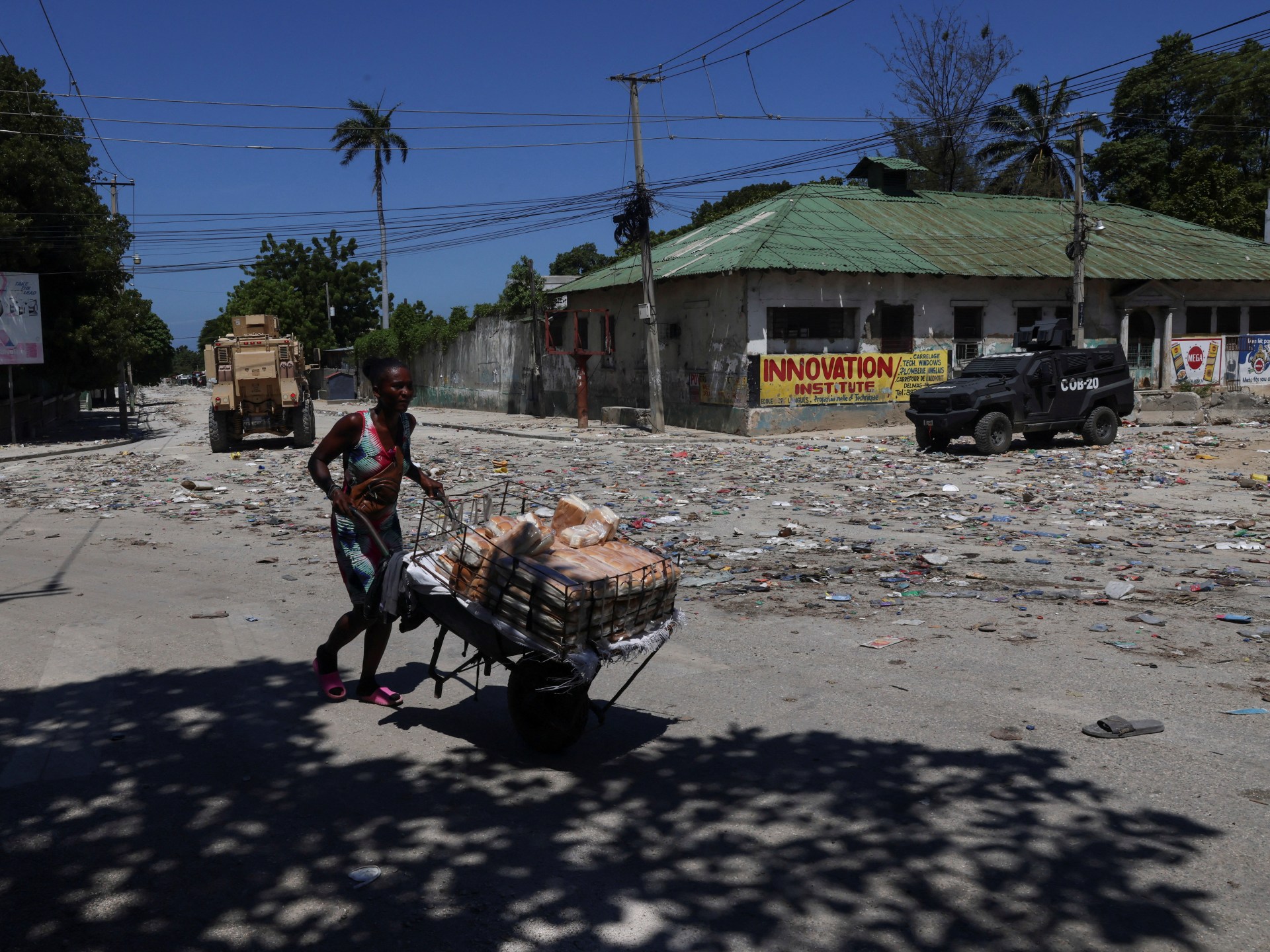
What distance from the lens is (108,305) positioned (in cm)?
2530

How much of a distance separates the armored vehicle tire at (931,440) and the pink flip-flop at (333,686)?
1357cm

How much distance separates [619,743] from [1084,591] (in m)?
4.24

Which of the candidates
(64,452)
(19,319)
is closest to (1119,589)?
(64,452)

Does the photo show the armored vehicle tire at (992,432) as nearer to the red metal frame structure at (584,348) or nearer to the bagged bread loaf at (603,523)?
the red metal frame structure at (584,348)

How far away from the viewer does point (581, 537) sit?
427 cm

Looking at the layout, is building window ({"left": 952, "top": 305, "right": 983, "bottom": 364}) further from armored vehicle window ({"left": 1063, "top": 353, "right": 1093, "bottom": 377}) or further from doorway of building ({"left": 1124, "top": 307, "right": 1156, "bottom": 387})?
armored vehicle window ({"left": 1063, "top": 353, "right": 1093, "bottom": 377})

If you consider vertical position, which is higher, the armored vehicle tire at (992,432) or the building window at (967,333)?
the building window at (967,333)

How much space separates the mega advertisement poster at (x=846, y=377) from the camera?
23.4 meters

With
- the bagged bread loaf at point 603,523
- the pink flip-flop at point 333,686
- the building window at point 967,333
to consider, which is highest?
the building window at point 967,333

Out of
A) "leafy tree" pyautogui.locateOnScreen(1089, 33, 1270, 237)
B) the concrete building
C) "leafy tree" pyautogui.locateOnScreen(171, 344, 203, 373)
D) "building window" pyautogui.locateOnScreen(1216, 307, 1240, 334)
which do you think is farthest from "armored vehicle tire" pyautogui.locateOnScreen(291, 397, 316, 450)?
"leafy tree" pyautogui.locateOnScreen(171, 344, 203, 373)

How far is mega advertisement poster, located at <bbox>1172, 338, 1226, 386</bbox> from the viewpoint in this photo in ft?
86.2

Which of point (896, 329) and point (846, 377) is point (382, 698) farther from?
point (896, 329)

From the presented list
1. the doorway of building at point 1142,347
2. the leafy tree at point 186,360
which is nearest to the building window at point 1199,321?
the doorway of building at point 1142,347

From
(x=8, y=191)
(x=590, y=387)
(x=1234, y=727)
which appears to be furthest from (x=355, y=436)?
(x=590, y=387)
